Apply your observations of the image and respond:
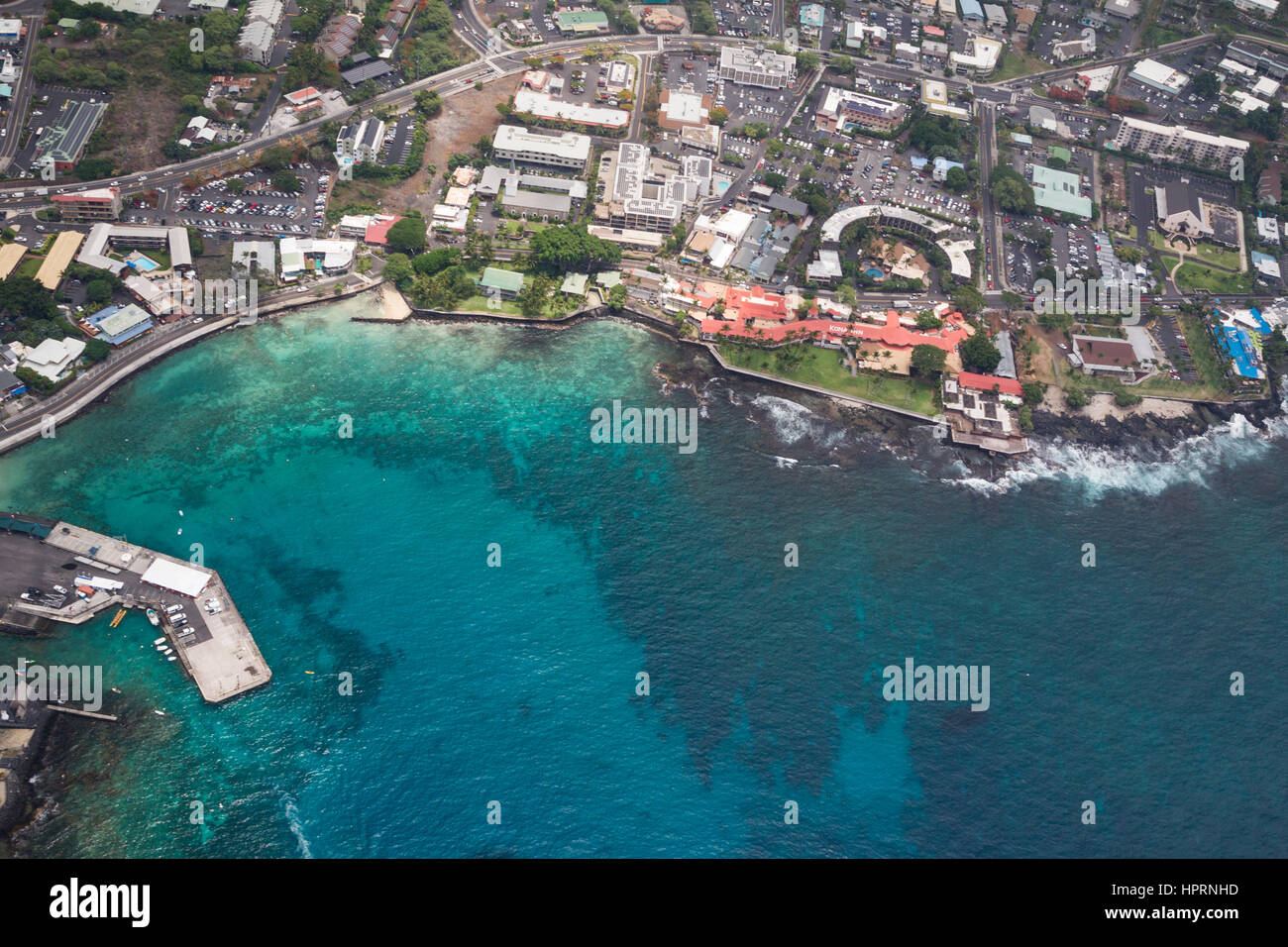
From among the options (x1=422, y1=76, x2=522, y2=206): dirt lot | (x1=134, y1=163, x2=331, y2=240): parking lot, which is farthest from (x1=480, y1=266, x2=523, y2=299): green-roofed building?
(x1=134, y1=163, x2=331, y2=240): parking lot

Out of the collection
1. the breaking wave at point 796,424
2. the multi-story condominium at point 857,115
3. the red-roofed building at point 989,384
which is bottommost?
the breaking wave at point 796,424

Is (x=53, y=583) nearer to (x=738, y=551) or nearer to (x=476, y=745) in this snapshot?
(x=476, y=745)

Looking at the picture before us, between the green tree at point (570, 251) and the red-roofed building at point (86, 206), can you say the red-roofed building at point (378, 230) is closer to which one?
the green tree at point (570, 251)

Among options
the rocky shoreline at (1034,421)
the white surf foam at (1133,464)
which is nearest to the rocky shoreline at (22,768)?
the rocky shoreline at (1034,421)

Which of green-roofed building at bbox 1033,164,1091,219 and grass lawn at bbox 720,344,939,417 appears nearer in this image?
grass lawn at bbox 720,344,939,417

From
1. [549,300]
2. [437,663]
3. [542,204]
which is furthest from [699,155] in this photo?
[437,663]

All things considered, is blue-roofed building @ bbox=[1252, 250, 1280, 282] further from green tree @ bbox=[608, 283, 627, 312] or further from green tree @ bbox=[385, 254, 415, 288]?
green tree @ bbox=[385, 254, 415, 288]
